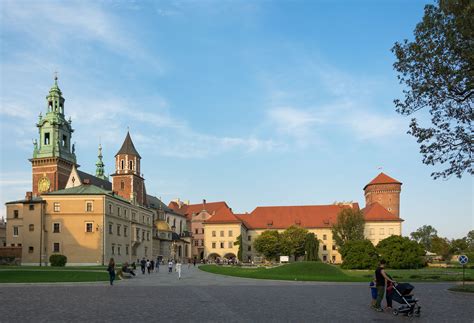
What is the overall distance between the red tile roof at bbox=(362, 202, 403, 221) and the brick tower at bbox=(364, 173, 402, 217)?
8253mm

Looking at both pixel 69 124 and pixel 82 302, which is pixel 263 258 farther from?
pixel 82 302

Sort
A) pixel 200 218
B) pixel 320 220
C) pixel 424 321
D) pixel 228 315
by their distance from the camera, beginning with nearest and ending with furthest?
1. pixel 424 321
2. pixel 228 315
3. pixel 320 220
4. pixel 200 218

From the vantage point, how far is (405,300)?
51.4 feet

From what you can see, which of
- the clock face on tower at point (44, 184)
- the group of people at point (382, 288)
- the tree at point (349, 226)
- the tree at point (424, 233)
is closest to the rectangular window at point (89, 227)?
the clock face on tower at point (44, 184)

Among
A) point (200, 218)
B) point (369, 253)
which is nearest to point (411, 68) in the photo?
point (369, 253)

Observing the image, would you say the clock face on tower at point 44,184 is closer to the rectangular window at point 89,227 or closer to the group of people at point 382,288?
the rectangular window at point 89,227

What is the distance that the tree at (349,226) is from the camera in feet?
304

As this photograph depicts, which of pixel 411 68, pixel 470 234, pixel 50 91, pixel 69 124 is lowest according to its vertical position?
pixel 470 234

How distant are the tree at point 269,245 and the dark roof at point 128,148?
32.8 m

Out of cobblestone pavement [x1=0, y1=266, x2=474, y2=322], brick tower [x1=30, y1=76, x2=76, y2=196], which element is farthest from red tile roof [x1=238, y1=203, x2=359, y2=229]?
cobblestone pavement [x1=0, y1=266, x2=474, y2=322]

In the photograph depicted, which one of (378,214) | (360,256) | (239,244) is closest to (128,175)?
(239,244)

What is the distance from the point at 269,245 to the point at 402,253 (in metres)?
30.7

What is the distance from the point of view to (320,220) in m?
112

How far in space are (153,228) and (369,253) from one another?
54.1 m
